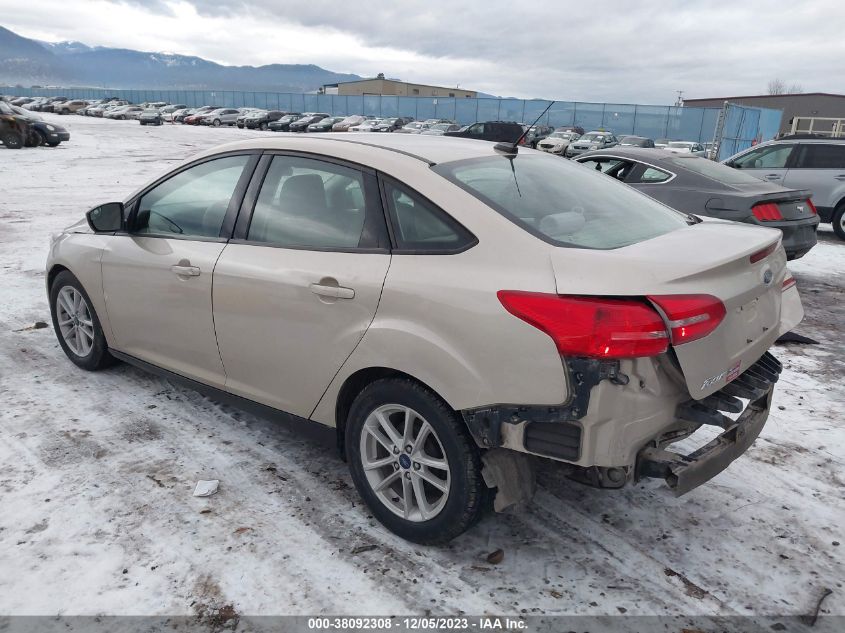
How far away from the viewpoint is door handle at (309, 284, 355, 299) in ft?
8.93

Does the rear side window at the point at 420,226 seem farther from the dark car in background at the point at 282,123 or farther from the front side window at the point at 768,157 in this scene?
the dark car in background at the point at 282,123

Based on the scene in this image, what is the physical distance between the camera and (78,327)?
4.48m

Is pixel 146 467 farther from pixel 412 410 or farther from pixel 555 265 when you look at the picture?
pixel 555 265

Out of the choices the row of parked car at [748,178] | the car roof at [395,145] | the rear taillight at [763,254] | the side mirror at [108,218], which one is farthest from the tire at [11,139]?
the rear taillight at [763,254]

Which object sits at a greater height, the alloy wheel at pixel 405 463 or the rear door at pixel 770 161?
the rear door at pixel 770 161

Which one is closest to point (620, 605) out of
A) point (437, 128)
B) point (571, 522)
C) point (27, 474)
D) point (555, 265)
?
point (571, 522)

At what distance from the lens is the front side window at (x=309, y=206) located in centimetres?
288

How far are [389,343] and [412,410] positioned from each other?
29 centimetres

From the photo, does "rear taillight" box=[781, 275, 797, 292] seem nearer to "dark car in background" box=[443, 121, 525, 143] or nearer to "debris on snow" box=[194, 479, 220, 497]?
"dark car in background" box=[443, 121, 525, 143]

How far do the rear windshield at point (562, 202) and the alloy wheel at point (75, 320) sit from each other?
2.97 metres

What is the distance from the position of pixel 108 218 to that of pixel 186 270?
2.82 feet

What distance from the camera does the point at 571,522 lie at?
9.65 ft

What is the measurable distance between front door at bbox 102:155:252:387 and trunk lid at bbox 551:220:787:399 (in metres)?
1.97

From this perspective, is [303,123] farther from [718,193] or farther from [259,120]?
[718,193]
